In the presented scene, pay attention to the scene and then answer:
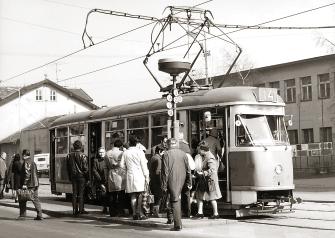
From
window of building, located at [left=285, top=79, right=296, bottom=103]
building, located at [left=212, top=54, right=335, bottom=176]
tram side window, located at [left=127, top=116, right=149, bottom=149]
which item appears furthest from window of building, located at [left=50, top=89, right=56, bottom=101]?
tram side window, located at [left=127, top=116, right=149, bottom=149]

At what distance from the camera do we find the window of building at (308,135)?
45062 mm

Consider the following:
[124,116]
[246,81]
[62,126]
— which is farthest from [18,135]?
[124,116]

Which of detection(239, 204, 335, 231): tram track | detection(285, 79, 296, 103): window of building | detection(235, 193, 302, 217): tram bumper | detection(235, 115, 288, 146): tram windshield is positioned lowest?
detection(239, 204, 335, 231): tram track

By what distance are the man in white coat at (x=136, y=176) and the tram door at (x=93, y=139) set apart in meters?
6.08

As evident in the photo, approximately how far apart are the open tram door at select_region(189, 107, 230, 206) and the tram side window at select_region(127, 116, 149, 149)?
1830 millimetres

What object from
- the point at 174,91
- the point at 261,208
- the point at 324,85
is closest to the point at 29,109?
the point at 324,85

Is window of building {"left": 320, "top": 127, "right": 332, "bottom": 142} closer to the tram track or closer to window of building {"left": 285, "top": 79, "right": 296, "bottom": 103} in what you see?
window of building {"left": 285, "top": 79, "right": 296, "bottom": 103}

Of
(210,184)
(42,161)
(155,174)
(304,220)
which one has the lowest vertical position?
(304,220)

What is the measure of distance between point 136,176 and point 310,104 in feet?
113

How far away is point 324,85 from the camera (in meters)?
44.4

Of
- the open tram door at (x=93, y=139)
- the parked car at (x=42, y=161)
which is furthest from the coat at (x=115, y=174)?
the parked car at (x=42, y=161)

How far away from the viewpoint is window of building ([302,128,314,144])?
148ft

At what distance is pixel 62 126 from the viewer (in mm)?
21828

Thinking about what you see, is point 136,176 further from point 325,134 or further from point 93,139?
point 325,134
